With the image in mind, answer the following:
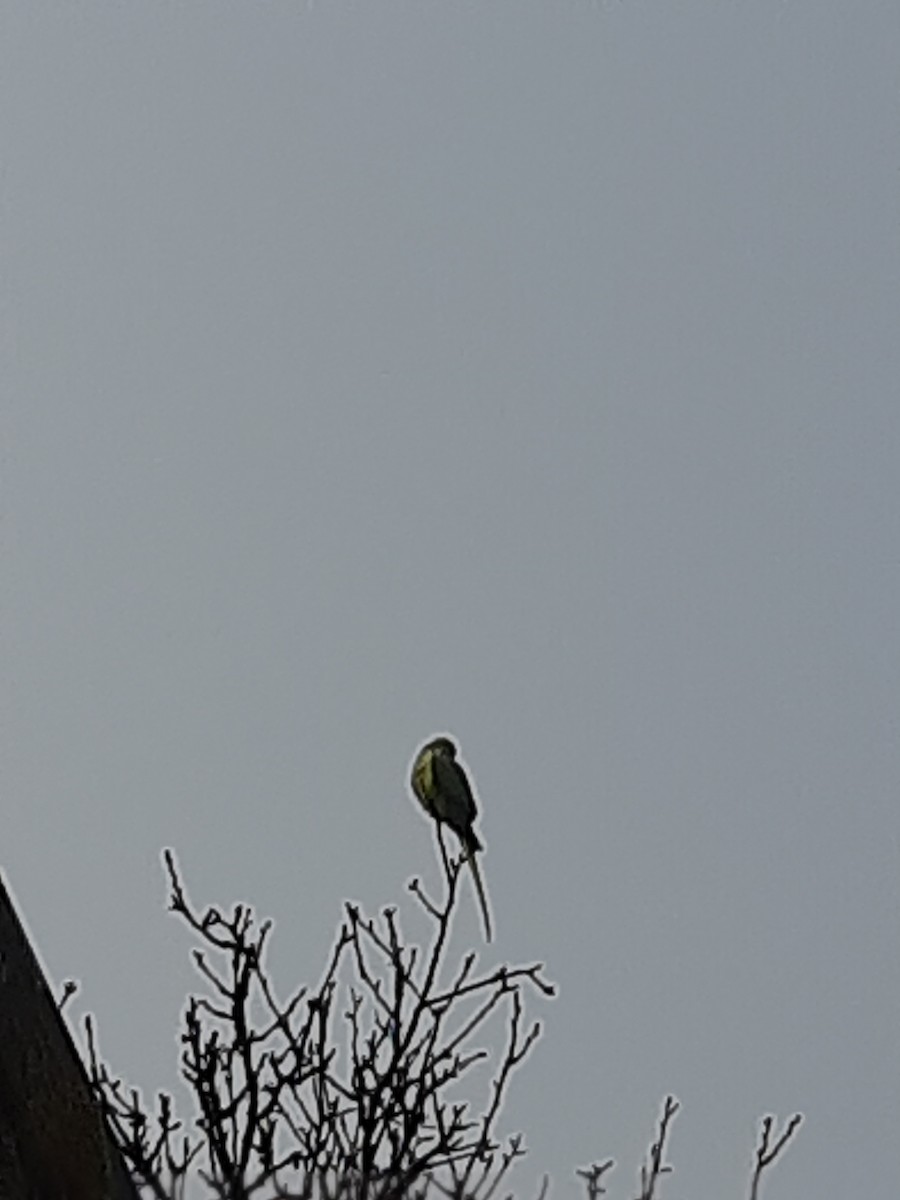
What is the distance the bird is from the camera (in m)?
6.61

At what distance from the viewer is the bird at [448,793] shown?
6.61 m

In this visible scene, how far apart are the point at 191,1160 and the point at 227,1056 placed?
26 centimetres

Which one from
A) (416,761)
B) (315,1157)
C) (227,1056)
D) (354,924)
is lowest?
(315,1157)

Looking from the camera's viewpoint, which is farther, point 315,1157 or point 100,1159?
point 315,1157

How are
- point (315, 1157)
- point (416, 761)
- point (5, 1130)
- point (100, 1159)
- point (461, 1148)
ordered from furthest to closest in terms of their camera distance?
point (416, 761) → point (461, 1148) → point (315, 1157) → point (100, 1159) → point (5, 1130)

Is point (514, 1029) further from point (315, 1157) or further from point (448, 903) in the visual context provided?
point (315, 1157)

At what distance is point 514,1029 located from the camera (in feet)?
15.8

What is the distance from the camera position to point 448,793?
6848mm

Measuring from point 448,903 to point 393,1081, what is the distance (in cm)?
55

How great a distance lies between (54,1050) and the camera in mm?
1600

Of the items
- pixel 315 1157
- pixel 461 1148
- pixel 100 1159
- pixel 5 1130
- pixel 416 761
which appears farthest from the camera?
pixel 416 761

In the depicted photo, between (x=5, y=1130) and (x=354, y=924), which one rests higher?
(x=354, y=924)

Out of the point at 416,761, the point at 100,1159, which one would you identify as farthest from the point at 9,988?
the point at 416,761

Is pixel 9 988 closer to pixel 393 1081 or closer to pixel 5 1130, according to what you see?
pixel 5 1130
